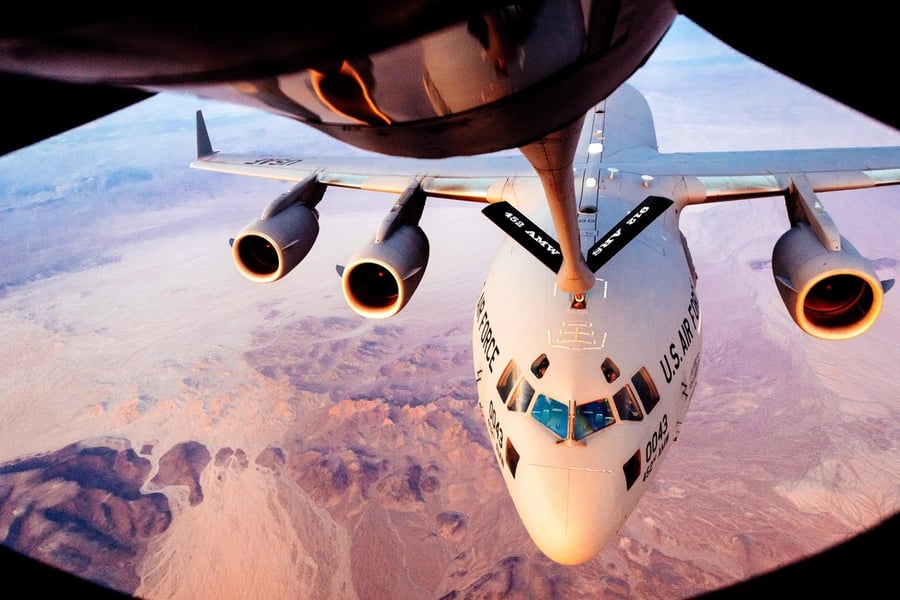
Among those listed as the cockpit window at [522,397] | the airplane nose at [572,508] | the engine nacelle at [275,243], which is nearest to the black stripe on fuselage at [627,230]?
the cockpit window at [522,397]

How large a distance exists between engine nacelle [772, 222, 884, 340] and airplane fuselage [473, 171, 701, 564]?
151 centimetres

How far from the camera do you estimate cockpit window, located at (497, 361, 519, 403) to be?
263 inches

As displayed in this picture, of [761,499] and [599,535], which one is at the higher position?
[599,535]

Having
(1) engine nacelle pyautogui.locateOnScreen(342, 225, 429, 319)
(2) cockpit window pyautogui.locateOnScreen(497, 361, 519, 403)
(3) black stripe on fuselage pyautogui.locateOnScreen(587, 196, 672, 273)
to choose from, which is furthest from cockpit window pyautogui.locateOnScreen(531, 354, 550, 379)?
(1) engine nacelle pyautogui.locateOnScreen(342, 225, 429, 319)

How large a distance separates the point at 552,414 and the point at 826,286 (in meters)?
5.02

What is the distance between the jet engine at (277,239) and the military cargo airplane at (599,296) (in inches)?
1.4

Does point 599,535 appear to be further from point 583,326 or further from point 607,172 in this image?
point 607,172

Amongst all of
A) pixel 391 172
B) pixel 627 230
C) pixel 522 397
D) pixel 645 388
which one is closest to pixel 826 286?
pixel 645 388

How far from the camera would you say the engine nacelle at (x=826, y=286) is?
6777 millimetres

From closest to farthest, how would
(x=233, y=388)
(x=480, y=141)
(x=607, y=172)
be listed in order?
(x=480, y=141) → (x=607, y=172) → (x=233, y=388)

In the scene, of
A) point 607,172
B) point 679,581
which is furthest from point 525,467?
point 679,581

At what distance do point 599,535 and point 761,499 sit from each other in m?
47.6

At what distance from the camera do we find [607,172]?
897 centimetres

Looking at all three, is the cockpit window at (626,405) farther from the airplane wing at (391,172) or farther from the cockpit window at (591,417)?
the airplane wing at (391,172)
